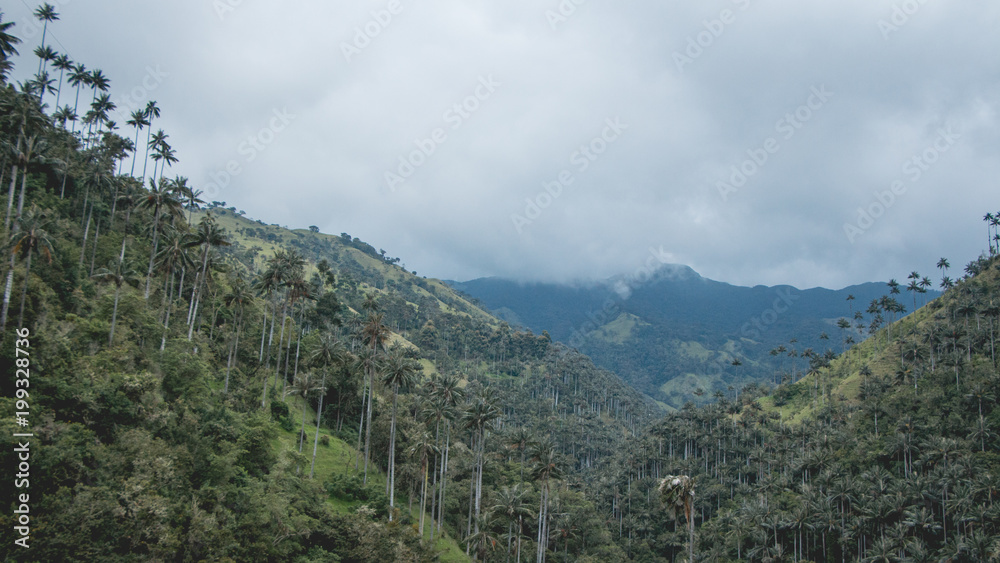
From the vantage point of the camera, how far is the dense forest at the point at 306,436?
33.8m

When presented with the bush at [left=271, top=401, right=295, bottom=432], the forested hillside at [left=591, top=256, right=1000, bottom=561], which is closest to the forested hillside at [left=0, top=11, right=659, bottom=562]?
the bush at [left=271, top=401, right=295, bottom=432]

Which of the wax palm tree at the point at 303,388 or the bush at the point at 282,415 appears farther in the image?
the bush at the point at 282,415

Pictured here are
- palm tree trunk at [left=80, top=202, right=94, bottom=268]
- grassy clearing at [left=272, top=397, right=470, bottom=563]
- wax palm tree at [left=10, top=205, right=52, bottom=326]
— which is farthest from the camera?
grassy clearing at [left=272, top=397, right=470, bottom=563]

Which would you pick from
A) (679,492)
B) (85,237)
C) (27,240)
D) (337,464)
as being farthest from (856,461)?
(85,237)

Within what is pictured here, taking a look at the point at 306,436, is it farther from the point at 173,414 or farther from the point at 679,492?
the point at 679,492

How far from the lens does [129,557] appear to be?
30000mm

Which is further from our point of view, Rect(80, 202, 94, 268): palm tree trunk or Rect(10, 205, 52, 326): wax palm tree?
Rect(80, 202, 94, 268): palm tree trunk

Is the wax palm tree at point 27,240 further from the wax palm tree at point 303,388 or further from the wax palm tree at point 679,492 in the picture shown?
the wax palm tree at point 679,492

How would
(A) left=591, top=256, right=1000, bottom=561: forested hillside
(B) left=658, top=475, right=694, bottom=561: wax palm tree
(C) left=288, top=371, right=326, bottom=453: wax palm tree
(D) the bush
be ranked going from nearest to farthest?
1. (B) left=658, top=475, right=694, bottom=561: wax palm tree
2. (C) left=288, top=371, right=326, bottom=453: wax palm tree
3. (D) the bush
4. (A) left=591, top=256, right=1000, bottom=561: forested hillside

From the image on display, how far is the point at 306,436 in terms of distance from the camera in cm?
7131

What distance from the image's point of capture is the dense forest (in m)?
33.8

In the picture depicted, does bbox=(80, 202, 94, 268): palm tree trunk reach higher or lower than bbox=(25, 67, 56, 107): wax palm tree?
lower

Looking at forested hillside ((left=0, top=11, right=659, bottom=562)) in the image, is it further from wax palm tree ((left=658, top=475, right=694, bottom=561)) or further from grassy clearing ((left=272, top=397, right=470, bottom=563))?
wax palm tree ((left=658, top=475, right=694, bottom=561))

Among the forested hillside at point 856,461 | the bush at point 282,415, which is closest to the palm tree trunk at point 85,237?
the bush at point 282,415
